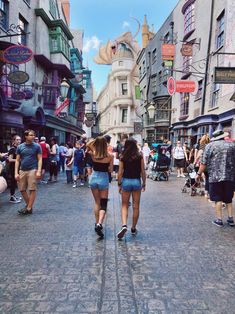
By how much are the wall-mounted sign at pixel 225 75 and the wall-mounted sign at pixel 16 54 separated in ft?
23.8

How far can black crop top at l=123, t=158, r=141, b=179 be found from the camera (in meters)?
5.40

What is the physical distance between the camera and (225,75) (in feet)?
35.5

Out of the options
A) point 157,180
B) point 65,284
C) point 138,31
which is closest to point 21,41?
point 157,180

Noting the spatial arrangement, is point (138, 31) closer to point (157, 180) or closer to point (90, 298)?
point (157, 180)

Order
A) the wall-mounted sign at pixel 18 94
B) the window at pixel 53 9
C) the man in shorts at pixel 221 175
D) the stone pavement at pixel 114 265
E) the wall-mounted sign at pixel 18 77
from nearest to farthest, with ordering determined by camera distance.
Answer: the stone pavement at pixel 114 265 → the man in shorts at pixel 221 175 → the wall-mounted sign at pixel 18 77 → the wall-mounted sign at pixel 18 94 → the window at pixel 53 9

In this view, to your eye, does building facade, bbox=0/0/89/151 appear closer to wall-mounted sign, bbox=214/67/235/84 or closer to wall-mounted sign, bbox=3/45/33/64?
wall-mounted sign, bbox=3/45/33/64

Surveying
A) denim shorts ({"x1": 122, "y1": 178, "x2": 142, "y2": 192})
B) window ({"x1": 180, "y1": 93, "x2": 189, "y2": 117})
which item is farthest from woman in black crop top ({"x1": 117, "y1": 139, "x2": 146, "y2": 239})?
window ({"x1": 180, "y1": 93, "x2": 189, "y2": 117})

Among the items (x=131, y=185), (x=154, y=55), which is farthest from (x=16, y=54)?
(x=154, y=55)

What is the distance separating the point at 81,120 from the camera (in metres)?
39.0

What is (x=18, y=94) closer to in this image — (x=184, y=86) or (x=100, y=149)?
(x=184, y=86)

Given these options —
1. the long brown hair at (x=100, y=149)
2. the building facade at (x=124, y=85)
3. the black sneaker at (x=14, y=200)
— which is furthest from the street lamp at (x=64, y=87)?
the building facade at (x=124, y=85)

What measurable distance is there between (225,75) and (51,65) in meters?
14.9

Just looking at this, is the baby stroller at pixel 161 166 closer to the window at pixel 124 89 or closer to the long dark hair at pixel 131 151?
the long dark hair at pixel 131 151

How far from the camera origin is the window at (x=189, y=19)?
2258 cm
